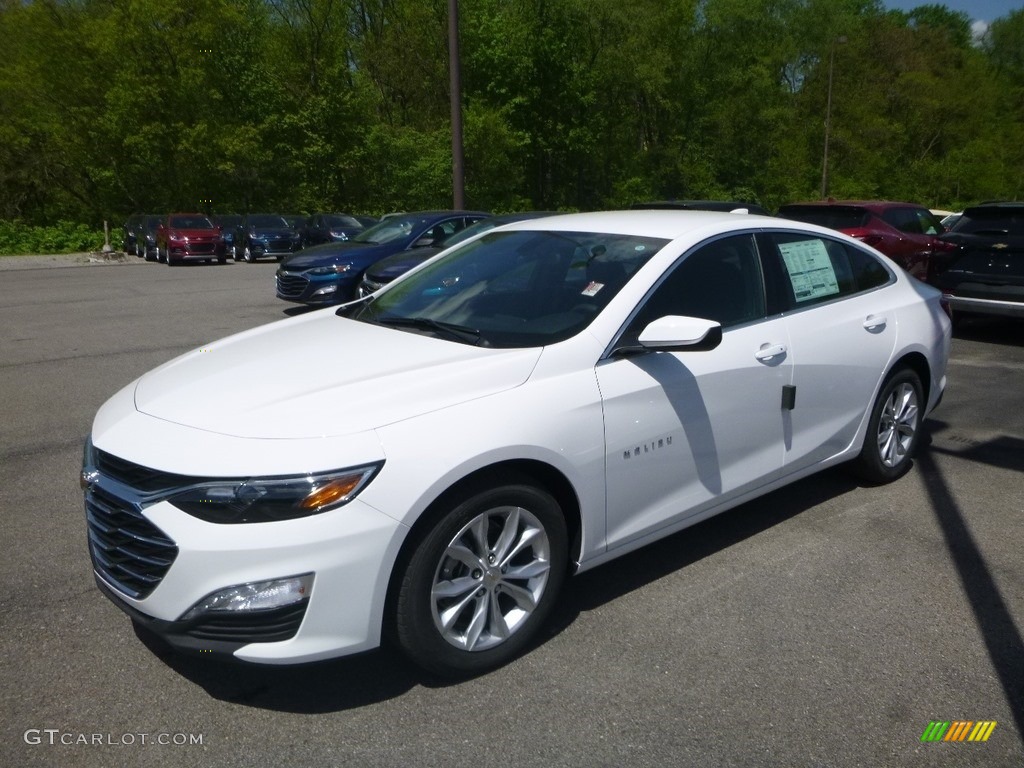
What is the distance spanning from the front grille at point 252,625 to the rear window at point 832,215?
38.2ft

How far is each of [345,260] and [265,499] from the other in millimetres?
10116

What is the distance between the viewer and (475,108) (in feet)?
141

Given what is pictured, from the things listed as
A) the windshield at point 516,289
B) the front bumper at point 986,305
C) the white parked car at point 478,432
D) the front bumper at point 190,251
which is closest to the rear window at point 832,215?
the front bumper at point 986,305

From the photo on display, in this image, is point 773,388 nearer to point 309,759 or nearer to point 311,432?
point 311,432

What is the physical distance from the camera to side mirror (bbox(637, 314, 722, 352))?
3.58 metres

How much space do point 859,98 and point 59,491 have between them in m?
56.8

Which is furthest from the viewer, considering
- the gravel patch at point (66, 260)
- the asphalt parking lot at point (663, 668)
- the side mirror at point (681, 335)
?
the gravel patch at point (66, 260)

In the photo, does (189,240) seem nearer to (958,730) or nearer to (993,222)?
(993,222)

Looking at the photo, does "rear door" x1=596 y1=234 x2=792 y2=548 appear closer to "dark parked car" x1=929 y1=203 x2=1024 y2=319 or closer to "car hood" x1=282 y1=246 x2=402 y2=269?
"dark parked car" x1=929 y1=203 x2=1024 y2=319

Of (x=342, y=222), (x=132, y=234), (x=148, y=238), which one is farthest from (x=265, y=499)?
(x=132, y=234)

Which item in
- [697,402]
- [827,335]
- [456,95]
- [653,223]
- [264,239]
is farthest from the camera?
[264,239]

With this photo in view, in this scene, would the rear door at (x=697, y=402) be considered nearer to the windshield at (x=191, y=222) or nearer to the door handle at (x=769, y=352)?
the door handle at (x=769, y=352)

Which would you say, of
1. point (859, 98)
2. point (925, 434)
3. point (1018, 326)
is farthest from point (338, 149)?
point (925, 434)

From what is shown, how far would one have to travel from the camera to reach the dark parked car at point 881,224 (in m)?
12.8
